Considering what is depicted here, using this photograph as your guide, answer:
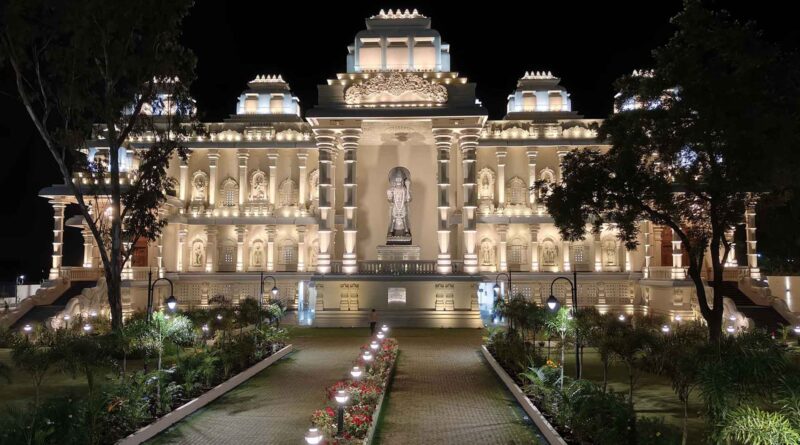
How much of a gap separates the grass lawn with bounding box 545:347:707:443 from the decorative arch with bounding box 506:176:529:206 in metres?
19.8

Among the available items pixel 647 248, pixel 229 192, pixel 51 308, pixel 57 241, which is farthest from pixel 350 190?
pixel 647 248

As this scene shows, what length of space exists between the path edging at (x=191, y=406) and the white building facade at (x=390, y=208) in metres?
14.6

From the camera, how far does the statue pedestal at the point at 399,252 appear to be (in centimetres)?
3694

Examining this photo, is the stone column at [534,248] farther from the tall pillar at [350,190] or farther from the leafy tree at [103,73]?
the leafy tree at [103,73]

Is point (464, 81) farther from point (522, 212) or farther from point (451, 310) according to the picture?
point (451, 310)

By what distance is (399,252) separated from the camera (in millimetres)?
37031

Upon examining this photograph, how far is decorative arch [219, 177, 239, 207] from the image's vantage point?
1727 inches

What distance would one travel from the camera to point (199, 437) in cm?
1323

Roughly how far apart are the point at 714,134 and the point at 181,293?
3403 cm

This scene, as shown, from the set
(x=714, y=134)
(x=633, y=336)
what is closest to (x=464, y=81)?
(x=714, y=134)

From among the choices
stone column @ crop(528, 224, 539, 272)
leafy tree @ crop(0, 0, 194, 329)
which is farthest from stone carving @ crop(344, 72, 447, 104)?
leafy tree @ crop(0, 0, 194, 329)

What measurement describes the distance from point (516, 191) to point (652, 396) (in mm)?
26905

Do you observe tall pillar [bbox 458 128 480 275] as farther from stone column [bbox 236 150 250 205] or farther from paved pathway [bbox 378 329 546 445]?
stone column [bbox 236 150 250 205]

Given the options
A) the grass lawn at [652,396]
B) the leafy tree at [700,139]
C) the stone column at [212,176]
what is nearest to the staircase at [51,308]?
the stone column at [212,176]
